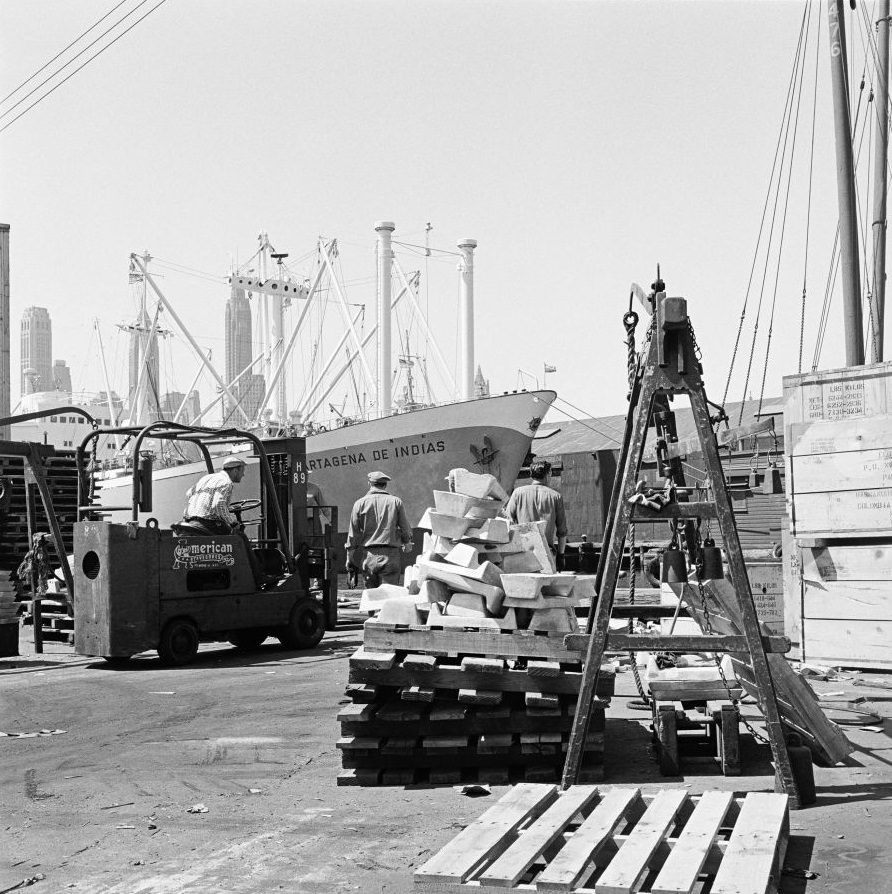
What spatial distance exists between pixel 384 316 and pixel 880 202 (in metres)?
14.2

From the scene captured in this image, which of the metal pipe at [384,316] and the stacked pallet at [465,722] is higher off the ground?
the metal pipe at [384,316]

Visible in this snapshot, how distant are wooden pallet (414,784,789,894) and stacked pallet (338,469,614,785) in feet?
2.20

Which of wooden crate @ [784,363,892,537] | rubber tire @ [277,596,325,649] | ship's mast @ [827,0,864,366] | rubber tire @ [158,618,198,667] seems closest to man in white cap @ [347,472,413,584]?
rubber tire @ [277,596,325,649]

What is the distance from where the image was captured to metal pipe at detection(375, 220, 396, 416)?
2842 centimetres

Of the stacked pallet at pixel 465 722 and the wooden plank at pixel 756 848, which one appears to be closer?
the wooden plank at pixel 756 848

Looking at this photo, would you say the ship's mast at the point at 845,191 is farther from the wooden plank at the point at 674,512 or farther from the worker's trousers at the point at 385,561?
the wooden plank at the point at 674,512

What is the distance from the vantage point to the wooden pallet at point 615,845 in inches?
154

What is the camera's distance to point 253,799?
556 centimetres

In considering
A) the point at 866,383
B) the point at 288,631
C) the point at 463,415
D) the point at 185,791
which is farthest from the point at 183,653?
the point at 463,415

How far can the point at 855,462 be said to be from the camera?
9414 millimetres

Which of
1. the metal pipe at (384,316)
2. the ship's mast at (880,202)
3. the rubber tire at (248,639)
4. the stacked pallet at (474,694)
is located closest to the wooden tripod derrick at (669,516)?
the stacked pallet at (474,694)

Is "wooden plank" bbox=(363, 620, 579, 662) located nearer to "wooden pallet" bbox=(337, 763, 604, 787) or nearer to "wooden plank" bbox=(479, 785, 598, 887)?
"wooden pallet" bbox=(337, 763, 604, 787)

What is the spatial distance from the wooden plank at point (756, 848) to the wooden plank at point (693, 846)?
77 mm

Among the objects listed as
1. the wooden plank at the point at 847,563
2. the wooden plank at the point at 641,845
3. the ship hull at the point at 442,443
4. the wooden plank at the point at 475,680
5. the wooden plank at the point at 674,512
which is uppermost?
the ship hull at the point at 442,443
